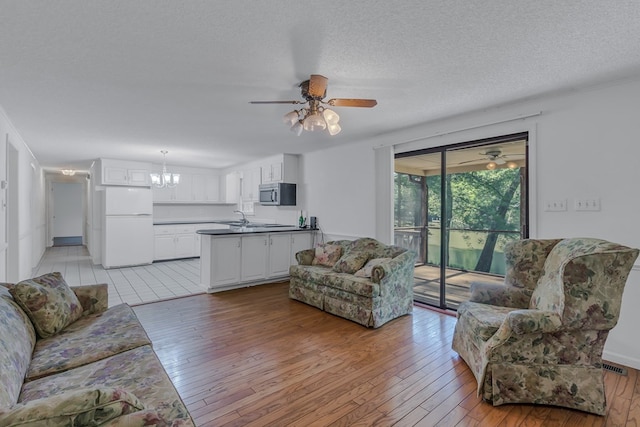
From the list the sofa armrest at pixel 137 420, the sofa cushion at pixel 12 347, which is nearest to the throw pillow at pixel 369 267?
the sofa armrest at pixel 137 420

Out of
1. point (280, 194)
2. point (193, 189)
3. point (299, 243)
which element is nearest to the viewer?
point (299, 243)

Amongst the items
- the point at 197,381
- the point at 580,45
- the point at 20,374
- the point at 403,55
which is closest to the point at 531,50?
the point at 580,45

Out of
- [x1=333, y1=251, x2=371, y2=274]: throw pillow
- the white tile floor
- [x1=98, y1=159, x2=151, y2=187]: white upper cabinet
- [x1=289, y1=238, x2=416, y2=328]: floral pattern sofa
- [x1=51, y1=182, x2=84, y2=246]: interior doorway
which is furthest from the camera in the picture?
[x1=51, y1=182, x2=84, y2=246]: interior doorway

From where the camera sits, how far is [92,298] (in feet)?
8.19

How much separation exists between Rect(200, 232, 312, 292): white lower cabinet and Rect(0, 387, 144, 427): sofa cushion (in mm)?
3676

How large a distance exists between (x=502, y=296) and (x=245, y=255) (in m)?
3.56

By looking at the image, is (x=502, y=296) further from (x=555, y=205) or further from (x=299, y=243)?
(x=299, y=243)

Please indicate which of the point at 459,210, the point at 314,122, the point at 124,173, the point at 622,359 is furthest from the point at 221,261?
the point at 622,359

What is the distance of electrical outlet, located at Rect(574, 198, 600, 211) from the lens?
2729 mm

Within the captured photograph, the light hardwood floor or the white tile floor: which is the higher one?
the white tile floor

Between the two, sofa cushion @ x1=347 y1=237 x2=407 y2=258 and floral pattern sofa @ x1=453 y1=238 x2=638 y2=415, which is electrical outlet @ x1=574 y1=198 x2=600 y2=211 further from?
sofa cushion @ x1=347 y1=237 x2=407 y2=258

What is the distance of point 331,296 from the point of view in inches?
148

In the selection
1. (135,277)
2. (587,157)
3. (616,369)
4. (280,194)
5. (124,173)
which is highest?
(124,173)

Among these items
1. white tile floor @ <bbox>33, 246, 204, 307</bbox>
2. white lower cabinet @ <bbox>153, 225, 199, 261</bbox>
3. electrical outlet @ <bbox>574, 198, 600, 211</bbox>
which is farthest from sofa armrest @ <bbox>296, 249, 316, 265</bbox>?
white lower cabinet @ <bbox>153, 225, 199, 261</bbox>
